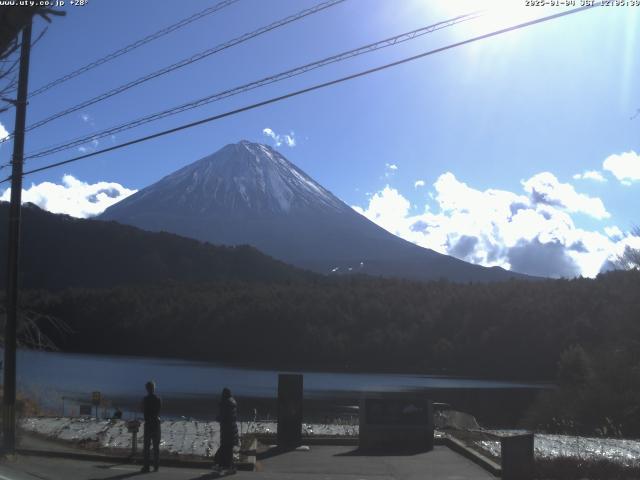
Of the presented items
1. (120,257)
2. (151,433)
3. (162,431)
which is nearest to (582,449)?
(151,433)

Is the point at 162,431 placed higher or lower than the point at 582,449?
lower

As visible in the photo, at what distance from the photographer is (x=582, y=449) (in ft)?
50.0

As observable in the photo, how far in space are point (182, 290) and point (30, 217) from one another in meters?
31.2

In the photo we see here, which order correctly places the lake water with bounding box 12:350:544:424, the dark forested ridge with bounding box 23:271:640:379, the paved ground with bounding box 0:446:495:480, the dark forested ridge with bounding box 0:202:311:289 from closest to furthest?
the paved ground with bounding box 0:446:495:480 < the lake water with bounding box 12:350:544:424 < the dark forested ridge with bounding box 23:271:640:379 < the dark forested ridge with bounding box 0:202:311:289

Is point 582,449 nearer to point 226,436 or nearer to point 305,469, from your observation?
point 305,469

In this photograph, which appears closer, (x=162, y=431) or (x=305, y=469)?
(x=305, y=469)

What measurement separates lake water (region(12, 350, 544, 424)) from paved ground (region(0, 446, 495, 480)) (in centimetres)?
1914

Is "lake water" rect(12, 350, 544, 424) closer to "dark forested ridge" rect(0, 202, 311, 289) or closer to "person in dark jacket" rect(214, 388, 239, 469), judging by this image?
"person in dark jacket" rect(214, 388, 239, 469)

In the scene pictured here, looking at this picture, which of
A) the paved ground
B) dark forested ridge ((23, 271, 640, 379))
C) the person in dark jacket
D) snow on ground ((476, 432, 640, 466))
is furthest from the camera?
dark forested ridge ((23, 271, 640, 379))

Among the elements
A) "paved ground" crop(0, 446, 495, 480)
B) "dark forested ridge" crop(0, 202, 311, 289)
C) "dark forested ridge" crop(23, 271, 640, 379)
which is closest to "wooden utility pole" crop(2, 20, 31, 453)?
"paved ground" crop(0, 446, 495, 480)

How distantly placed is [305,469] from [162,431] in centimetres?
554

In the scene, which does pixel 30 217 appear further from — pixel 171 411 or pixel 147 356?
pixel 171 411

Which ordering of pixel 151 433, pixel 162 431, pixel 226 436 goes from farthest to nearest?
pixel 162 431, pixel 151 433, pixel 226 436

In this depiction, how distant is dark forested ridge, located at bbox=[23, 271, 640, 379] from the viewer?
9031 centimetres
